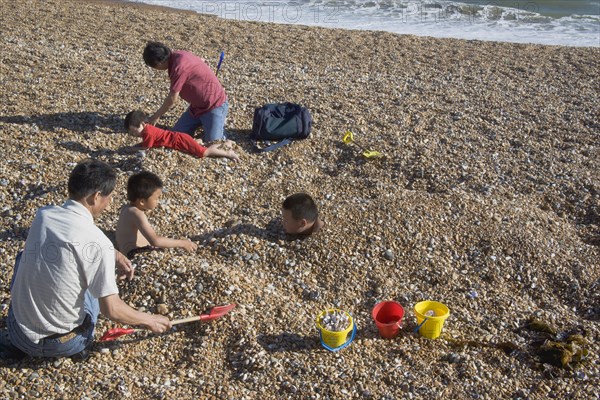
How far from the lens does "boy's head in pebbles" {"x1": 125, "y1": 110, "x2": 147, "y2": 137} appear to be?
6.67m

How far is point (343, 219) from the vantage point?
5.64 meters

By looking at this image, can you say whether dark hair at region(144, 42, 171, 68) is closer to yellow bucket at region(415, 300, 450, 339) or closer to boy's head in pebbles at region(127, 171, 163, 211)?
boy's head in pebbles at region(127, 171, 163, 211)

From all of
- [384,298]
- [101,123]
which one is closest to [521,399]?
[384,298]

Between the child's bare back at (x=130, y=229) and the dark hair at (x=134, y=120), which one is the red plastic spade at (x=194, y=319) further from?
the dark hair at (x=134, y=120)

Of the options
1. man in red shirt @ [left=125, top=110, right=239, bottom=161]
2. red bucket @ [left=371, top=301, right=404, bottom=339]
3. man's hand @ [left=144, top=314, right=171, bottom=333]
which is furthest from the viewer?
man in red shirt @ [left=125, top=110, right=239, bottom=161]

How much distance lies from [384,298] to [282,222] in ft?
3.85

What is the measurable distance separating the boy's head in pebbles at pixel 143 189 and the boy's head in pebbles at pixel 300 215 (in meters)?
1.05

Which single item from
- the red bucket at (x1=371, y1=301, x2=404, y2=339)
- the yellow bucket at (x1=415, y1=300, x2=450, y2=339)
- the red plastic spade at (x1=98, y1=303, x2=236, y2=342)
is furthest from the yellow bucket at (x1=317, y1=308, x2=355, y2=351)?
the red plastic spade at (x1=98, y1=303, x2=236, y2=342)

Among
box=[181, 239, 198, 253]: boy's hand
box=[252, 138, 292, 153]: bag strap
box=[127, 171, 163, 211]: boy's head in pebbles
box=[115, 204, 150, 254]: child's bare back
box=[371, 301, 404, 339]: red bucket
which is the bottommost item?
box=[371, 301, 404, 339]: red bucket

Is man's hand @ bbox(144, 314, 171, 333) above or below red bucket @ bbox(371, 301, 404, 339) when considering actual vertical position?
above

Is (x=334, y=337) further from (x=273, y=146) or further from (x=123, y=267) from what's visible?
(x=273, y=146)

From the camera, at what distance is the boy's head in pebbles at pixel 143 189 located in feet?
16.4

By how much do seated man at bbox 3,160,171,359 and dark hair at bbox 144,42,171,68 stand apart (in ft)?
10.1

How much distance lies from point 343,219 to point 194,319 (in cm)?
183
